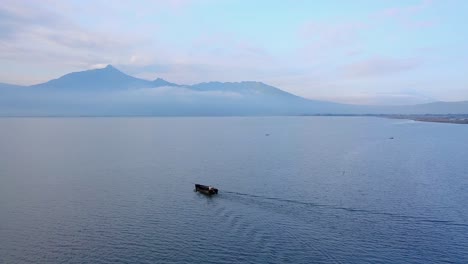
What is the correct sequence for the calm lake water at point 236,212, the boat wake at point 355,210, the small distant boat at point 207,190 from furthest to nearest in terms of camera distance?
the small distant boat at point 207,190, the boat wake at point 355,210, the calm lake water at point 236,212

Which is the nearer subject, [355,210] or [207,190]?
[355,210]

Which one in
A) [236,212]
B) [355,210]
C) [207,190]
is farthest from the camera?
[207,190]

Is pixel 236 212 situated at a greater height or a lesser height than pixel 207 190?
lesser

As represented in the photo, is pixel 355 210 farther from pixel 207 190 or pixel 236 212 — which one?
pixel 207 190

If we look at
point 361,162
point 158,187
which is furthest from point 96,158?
point 361,162

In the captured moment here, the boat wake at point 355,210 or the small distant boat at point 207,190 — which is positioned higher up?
the small distant boat at point 207,190

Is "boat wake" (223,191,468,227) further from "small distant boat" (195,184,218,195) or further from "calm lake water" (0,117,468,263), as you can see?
"small distant boat" (195,184,218,195)

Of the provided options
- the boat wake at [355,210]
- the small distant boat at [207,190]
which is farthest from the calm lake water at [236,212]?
the small distant boat at [207,190]

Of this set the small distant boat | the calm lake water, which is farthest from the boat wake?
the small distant boat

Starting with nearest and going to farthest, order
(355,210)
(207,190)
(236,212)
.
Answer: (236,212) → (355,210) → (207,190)

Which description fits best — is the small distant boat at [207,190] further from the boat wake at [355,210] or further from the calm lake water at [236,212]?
the boat wake at [355,210]

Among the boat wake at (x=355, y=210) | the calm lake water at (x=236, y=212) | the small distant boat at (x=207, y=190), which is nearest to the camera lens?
the calm lake water at (x=236, y=212)

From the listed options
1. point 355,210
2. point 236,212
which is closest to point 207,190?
point 236,212
